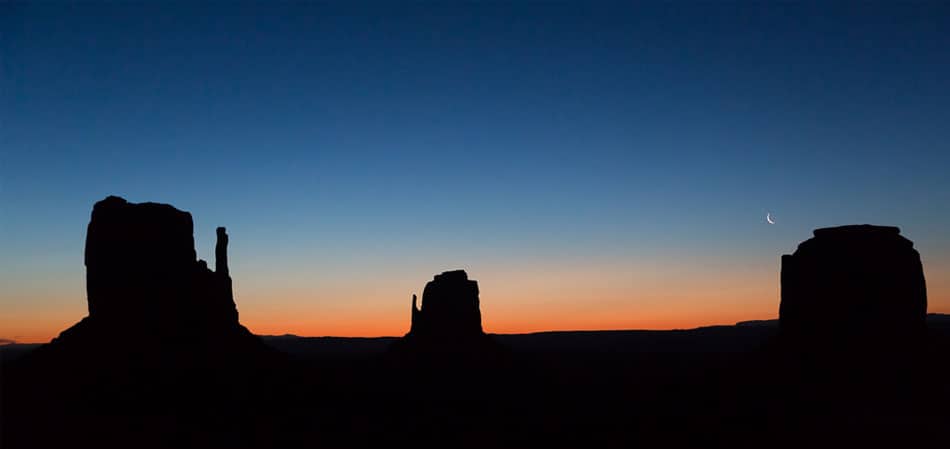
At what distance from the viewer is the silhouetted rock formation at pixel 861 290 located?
176 feet

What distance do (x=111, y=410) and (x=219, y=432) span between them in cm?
737

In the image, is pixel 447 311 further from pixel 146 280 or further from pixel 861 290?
pixel 861 290

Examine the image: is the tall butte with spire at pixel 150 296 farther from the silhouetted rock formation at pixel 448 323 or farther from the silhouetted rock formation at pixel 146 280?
the silhouetted rock formation at pixel 448 323

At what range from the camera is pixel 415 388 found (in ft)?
227

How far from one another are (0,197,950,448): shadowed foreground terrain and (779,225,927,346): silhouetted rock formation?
0.10 m

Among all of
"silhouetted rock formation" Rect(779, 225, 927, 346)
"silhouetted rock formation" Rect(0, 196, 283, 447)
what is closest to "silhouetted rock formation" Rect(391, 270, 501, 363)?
"silhouetted rock formation" Rect(0, 196, 283, 447)

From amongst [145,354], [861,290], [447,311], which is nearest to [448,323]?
[447,311]

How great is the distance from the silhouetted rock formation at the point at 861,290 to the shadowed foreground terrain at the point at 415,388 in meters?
0.10

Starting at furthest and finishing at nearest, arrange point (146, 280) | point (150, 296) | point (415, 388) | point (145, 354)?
point (415, 388)
point (146, 280)
point (150, 296)
point (145, 354)

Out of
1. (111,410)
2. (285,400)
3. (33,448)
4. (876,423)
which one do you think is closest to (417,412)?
(285,400)

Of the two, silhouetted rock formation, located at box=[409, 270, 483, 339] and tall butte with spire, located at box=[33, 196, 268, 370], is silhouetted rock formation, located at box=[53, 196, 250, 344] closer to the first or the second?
tall butte with spire, located at box=[33, 196, 268, 370]

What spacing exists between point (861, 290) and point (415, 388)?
4158 cm

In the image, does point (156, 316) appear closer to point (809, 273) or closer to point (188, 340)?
point (188, 340)

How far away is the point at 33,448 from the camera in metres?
36.6
